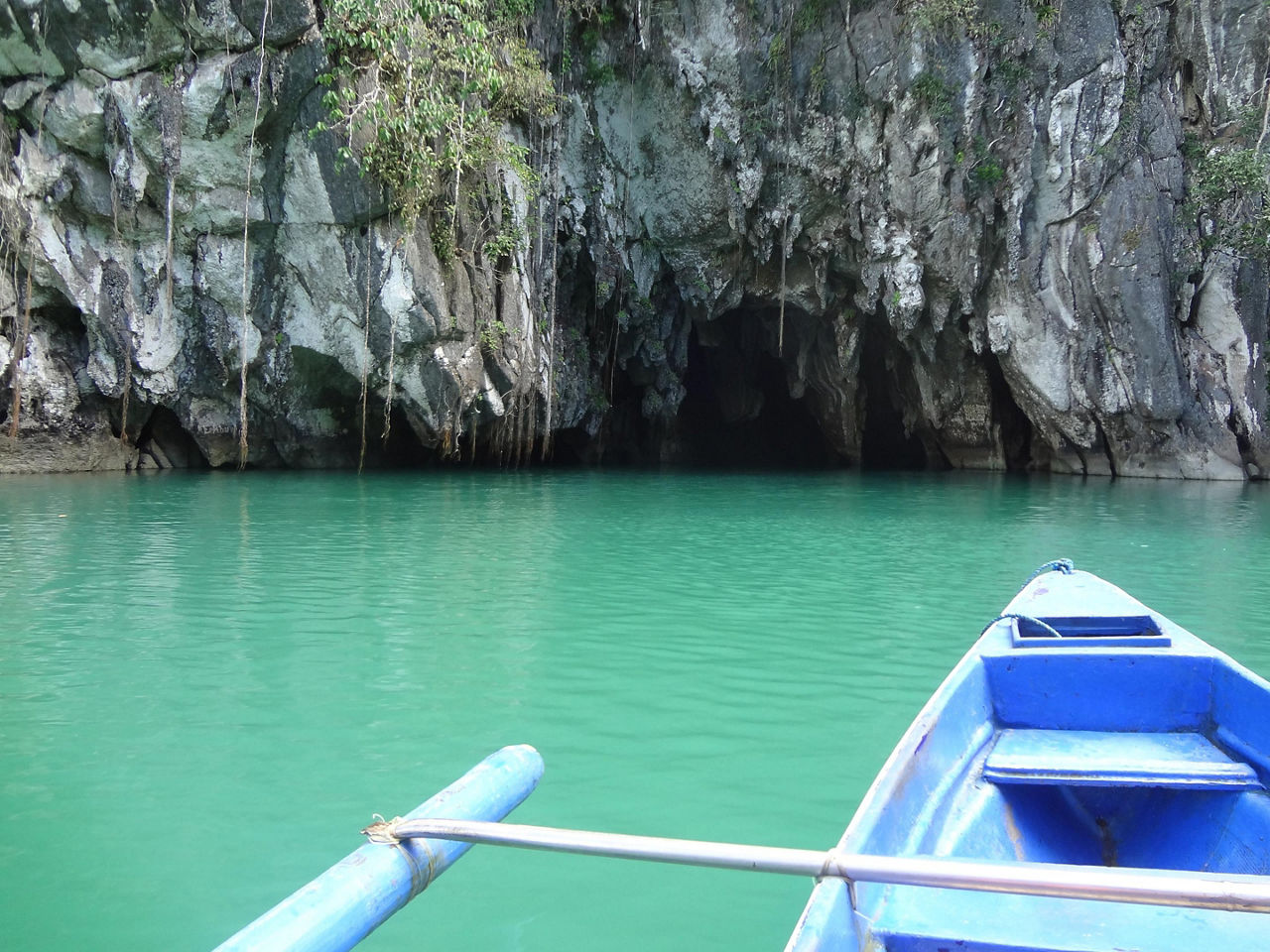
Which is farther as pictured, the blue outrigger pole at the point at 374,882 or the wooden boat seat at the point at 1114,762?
the wooden boat seat at the point at 1114,762

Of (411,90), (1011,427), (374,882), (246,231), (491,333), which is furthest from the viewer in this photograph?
(1011,427)

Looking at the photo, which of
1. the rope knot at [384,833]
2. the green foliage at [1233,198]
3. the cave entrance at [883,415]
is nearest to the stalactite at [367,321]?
the cave entrance at [883,415]

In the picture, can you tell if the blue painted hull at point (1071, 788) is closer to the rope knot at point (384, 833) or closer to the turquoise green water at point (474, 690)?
the turquoise green water at point (474, 690)

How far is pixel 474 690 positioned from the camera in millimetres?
4051

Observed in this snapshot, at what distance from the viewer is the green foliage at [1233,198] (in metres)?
16.5

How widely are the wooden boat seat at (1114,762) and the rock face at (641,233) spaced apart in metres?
13.8

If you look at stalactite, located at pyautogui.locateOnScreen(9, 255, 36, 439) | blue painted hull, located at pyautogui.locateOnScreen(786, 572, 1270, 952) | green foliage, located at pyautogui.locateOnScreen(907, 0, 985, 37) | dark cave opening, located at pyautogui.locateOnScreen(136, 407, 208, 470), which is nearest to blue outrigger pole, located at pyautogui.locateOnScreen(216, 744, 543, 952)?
blue painted hull, located at pyautogui.locateOnScreen(786, 572, 1270, 952)

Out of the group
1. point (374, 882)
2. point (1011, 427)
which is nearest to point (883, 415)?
point (1011, 427)

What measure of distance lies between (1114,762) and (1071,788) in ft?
0.48

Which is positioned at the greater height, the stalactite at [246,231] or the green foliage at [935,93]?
the green foliage at [935,93]

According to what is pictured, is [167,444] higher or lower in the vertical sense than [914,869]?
higher

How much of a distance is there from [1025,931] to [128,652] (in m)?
4.30

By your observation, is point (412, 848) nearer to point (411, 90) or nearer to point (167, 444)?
point (411, 90)

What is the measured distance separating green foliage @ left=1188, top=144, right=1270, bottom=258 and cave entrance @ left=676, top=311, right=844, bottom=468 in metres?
8.88
